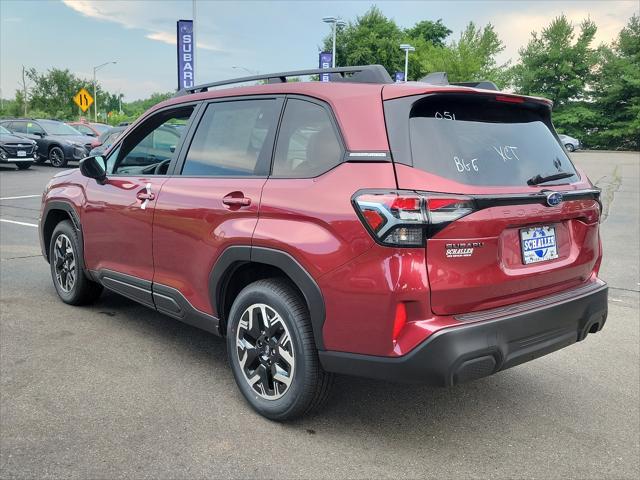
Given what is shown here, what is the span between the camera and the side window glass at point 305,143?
290 centimetres

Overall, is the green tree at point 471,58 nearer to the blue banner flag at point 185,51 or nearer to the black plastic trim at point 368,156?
the blue banner flag at point 185,51

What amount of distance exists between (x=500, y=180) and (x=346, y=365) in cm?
115

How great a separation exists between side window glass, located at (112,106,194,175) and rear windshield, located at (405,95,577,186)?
197cm

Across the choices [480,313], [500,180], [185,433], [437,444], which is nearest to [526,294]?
[480,313]

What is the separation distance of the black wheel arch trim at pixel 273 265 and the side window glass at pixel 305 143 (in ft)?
1.42

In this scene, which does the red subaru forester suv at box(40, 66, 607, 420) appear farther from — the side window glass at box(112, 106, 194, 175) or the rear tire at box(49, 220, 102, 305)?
the rear tire at box(49, 220, 102, 305)

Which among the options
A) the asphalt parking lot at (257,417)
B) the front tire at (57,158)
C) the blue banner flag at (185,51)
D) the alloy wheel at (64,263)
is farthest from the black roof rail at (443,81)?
the blue banner flag at (185,51)

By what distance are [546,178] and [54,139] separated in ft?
68.7

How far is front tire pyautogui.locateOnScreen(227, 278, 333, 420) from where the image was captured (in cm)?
293

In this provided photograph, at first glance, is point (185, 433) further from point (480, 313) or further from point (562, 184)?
point (562, 184)

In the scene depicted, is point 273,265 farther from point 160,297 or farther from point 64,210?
point 64,210

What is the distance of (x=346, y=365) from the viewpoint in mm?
2740

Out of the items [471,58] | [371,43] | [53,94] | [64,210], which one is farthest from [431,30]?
[64,210]

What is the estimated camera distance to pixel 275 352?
3098mm
